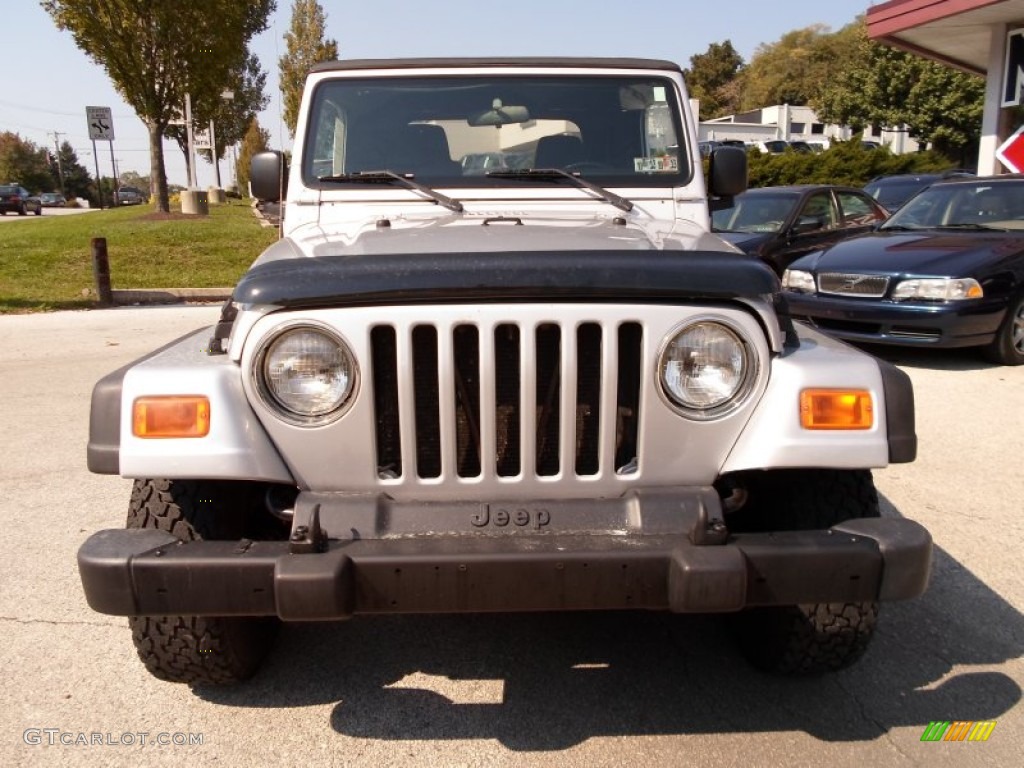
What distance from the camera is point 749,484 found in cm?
269

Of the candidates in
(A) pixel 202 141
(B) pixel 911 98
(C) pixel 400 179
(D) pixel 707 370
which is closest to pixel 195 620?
(D) pixel 707 370

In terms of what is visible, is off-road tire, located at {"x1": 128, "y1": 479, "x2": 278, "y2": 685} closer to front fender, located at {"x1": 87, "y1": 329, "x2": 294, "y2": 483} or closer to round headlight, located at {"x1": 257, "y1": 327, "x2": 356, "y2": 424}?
front fender, located at {"x1": 87, "y1": 329, "x2": 294, "y2": 483}

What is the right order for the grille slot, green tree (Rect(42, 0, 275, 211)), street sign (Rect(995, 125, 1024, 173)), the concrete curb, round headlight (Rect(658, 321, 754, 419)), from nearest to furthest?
round headlight (Rect(658, 321, 754, 419))
the grille slot
street sign (Rect(995, 125, 1024, 173))
the concrete curb
green tree (Rect(42, 0, 275, 211))

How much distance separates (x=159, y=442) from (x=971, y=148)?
3983 cm

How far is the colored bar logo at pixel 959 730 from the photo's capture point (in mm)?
2557

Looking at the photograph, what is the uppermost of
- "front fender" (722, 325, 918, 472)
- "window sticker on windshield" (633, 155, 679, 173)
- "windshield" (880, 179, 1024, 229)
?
"window sticker on windshield" (633, 155, 679, 173)

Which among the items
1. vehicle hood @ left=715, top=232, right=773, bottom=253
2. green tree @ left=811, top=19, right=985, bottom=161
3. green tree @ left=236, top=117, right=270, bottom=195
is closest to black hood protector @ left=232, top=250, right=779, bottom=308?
vehicle hood @ left=715, top=232, right=773, bottom=253

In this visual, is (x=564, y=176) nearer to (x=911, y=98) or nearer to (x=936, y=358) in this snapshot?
(x=936, y=358)

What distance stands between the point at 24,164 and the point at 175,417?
8742cm

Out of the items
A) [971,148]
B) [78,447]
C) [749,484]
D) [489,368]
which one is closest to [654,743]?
[749,484]

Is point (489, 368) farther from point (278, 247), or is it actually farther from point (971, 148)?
point (971, 148)

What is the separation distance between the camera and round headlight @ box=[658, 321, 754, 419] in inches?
90.1

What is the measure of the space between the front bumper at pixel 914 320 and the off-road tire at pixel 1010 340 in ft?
0.29

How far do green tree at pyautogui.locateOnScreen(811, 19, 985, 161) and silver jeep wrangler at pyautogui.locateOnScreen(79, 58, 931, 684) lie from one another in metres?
35.6
